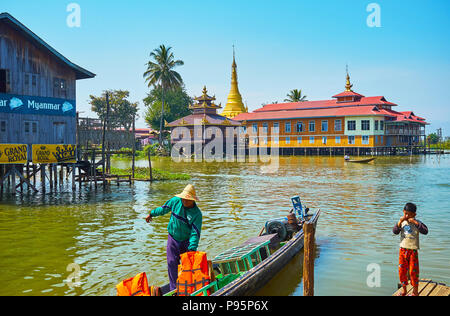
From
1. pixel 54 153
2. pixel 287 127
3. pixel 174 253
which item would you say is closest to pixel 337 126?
pixel 287 127

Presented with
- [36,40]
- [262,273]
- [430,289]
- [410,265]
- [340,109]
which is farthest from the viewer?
[340,109]

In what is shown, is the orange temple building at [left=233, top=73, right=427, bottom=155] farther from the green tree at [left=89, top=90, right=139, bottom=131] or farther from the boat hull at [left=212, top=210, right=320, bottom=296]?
the boat hull at [left=212, top=210, right=320, bottom=296]

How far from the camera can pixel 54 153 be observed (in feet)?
77.3

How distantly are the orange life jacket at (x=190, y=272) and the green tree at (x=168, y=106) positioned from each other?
73717 millimetres

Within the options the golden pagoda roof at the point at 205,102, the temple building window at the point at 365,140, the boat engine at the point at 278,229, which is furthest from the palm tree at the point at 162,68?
the boat engine at the point at 278,229

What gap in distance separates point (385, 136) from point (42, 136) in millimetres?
54525

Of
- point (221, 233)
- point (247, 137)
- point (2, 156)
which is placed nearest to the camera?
point (221, 233)

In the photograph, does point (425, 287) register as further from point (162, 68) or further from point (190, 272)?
point (162, 68)

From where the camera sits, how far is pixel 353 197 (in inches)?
906

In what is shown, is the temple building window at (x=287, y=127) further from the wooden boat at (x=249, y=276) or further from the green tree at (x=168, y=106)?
the wooden boat at (x=249, y=276)

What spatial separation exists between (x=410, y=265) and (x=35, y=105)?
20.9 metres
